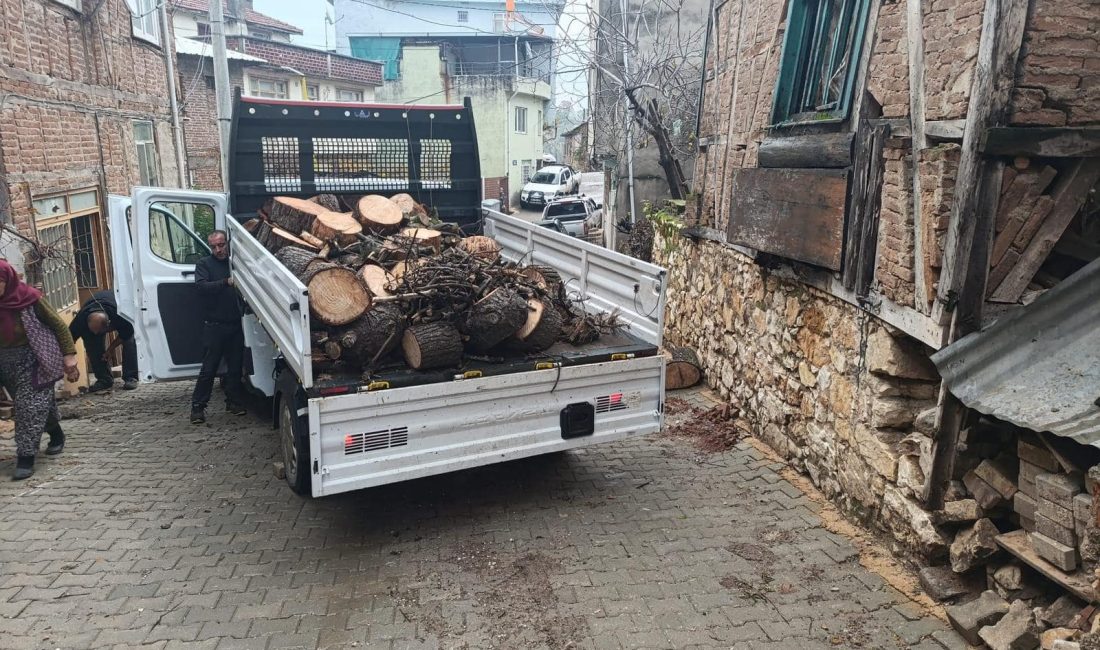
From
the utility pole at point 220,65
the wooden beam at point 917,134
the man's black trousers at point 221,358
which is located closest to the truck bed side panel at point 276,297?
the man's black trousers at point 221,358

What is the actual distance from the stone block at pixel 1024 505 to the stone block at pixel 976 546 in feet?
0.55

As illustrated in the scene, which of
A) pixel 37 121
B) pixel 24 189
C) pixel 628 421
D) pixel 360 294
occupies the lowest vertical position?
pixel 628 421

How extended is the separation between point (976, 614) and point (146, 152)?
13.2m

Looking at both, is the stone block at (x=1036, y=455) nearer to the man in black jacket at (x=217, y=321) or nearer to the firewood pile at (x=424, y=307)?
the firewood pile at (x=424, y=307)

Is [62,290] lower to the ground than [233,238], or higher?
lower

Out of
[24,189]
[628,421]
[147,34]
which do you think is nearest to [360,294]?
[628,421]

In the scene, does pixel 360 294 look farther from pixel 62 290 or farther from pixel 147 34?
pixel 147 34

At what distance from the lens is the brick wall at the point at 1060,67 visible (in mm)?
3475

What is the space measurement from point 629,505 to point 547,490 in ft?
2.01

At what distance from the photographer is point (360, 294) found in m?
4.57

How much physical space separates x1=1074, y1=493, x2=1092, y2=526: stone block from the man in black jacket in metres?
6.23

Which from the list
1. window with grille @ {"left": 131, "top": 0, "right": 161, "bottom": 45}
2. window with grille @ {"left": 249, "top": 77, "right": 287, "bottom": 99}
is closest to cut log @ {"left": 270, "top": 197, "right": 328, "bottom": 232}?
window with grille @ {"left": 131, "top": 0, "right": 161, "bottom": 45}

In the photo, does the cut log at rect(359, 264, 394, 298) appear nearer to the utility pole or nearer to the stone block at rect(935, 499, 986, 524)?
the stone block at rect(935, 499, 986, 524)

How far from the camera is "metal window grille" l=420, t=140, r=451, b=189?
23.7 ft
